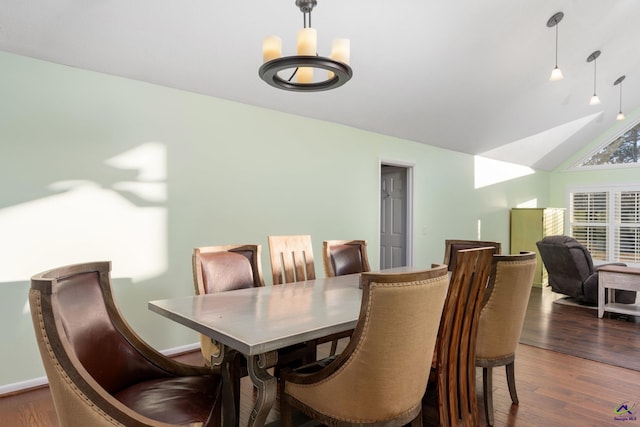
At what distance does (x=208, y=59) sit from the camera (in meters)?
3.13

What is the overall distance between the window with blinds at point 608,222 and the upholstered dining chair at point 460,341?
7.98 meters

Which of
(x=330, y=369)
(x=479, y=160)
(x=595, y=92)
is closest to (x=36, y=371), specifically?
(x=330, y=369)

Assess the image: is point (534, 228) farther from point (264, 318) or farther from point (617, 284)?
point (264, 318)

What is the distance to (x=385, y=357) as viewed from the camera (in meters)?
1.42

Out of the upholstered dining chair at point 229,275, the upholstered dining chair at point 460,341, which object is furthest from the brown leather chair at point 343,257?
the upholstered dining chair at point 460,341

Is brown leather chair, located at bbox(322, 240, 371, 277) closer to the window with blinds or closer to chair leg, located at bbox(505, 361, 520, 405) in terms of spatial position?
chair leg, located at bbox(505, 361, 520, 405)

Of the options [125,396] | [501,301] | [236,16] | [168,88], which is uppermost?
[236,16]

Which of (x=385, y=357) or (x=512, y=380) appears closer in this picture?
(x=385, y=357)

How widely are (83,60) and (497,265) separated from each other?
3129 millimetres

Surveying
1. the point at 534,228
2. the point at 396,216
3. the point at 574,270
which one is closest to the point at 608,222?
the point at 534,228

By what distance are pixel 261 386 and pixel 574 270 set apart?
5.03 meters

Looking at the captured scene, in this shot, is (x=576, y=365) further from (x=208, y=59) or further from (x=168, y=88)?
(x=168, y=88)

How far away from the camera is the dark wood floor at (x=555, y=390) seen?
229 cm

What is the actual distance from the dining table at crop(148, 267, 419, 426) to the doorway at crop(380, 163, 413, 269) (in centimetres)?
339
